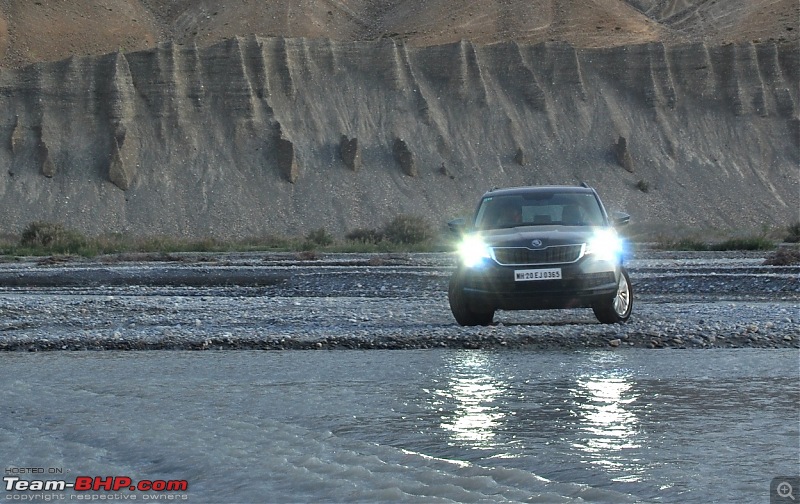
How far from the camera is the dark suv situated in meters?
13.5

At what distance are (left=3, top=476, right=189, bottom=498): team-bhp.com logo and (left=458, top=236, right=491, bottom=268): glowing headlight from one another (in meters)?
8.07

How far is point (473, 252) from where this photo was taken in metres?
14.0

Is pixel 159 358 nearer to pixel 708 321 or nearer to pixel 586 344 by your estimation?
pixel 586 344

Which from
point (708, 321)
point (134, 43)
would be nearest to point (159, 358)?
point (708, 321)

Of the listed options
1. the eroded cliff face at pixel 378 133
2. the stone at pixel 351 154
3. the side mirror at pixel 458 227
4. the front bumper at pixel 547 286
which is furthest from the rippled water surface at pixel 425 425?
the stone at pixel 351 154

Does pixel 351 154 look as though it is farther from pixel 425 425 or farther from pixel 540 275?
pixel 425 425

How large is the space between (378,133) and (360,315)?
175 feet

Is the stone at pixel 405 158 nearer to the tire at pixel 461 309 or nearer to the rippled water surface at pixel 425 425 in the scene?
the tire at pixel 461 309

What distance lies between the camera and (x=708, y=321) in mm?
14867

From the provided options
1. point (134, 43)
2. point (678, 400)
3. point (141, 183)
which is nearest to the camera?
point (678, 400)

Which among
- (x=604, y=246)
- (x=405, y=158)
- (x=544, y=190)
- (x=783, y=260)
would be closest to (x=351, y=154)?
(x=405, y=158)

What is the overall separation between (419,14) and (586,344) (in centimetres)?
7899

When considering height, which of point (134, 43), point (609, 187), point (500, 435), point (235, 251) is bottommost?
point (500, 435)

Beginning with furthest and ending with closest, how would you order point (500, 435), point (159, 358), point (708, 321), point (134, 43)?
point (134, 43) → point (708, 321) → point (159, 358) → point (500, 435)
